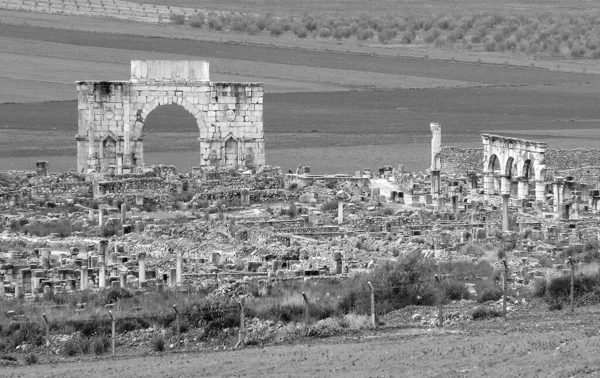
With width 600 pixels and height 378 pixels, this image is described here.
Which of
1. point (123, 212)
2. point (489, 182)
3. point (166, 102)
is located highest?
point (166, 102)

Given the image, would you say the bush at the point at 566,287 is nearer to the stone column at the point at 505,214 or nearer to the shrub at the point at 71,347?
the shrub at the point at 71,347

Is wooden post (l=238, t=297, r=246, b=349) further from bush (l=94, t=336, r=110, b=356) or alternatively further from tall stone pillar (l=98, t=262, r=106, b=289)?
tall stone pillar (l=98, t=262, r=106, b=289)

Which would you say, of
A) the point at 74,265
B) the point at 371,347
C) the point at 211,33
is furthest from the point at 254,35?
the point at 371,347

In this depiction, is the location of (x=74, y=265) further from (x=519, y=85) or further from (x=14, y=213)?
(x=519, y=85)

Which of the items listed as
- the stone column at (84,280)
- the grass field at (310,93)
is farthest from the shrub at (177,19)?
the stone column at (84,280)

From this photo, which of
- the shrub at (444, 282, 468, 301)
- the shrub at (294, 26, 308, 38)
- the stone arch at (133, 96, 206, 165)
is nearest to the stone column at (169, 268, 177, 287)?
the shrub at (444, 282, 468, 301)

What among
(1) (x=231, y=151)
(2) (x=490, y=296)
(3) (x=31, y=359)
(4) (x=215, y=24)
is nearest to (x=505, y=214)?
(2) (x=490, y=296)

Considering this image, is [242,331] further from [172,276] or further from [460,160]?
[460,160]
